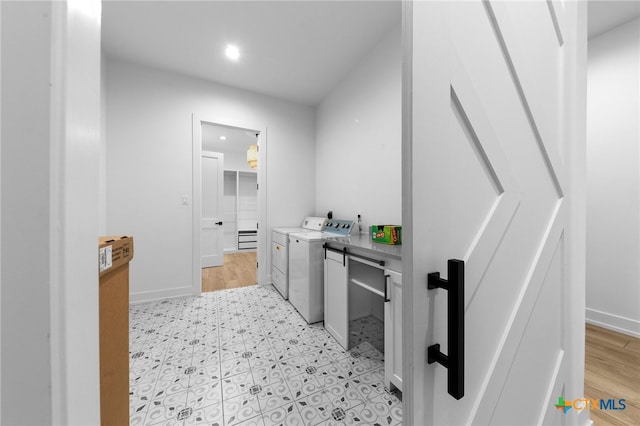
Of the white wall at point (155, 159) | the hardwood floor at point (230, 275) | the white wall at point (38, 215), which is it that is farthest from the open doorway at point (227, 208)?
the white wall at point (38, 215)

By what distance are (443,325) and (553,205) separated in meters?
0.69

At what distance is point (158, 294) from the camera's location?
2689 millimetres

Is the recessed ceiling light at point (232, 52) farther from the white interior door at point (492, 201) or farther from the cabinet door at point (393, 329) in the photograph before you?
the cabinet door at point (393, 329)

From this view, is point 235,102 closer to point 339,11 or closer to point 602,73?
point 339,11

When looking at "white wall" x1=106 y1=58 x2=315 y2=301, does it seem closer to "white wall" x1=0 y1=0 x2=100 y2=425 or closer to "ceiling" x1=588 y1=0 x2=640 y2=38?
"white wall" x1=0 y1=0 x2=100 y2=425

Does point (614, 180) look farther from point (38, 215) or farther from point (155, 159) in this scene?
point (155, 159)

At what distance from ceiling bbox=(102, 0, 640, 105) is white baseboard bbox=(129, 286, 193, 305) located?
268cm

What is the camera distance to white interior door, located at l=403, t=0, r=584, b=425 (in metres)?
0.50

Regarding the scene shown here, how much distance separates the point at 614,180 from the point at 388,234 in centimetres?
227

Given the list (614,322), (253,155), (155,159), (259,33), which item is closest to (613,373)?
(614,322)

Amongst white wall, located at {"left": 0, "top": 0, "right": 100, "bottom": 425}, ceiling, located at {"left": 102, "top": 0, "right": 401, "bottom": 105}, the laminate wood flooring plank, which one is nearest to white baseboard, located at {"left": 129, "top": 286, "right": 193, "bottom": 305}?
ceiling, located at {"left": 102, "top": 0, "right": 401, "bottom": 105}

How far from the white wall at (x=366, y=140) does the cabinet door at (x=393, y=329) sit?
2.92ft

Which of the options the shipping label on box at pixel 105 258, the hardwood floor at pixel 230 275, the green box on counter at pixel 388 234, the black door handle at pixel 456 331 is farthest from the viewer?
the hardwood floor at pixel 230 275

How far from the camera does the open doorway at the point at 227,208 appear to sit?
3.34 meters
